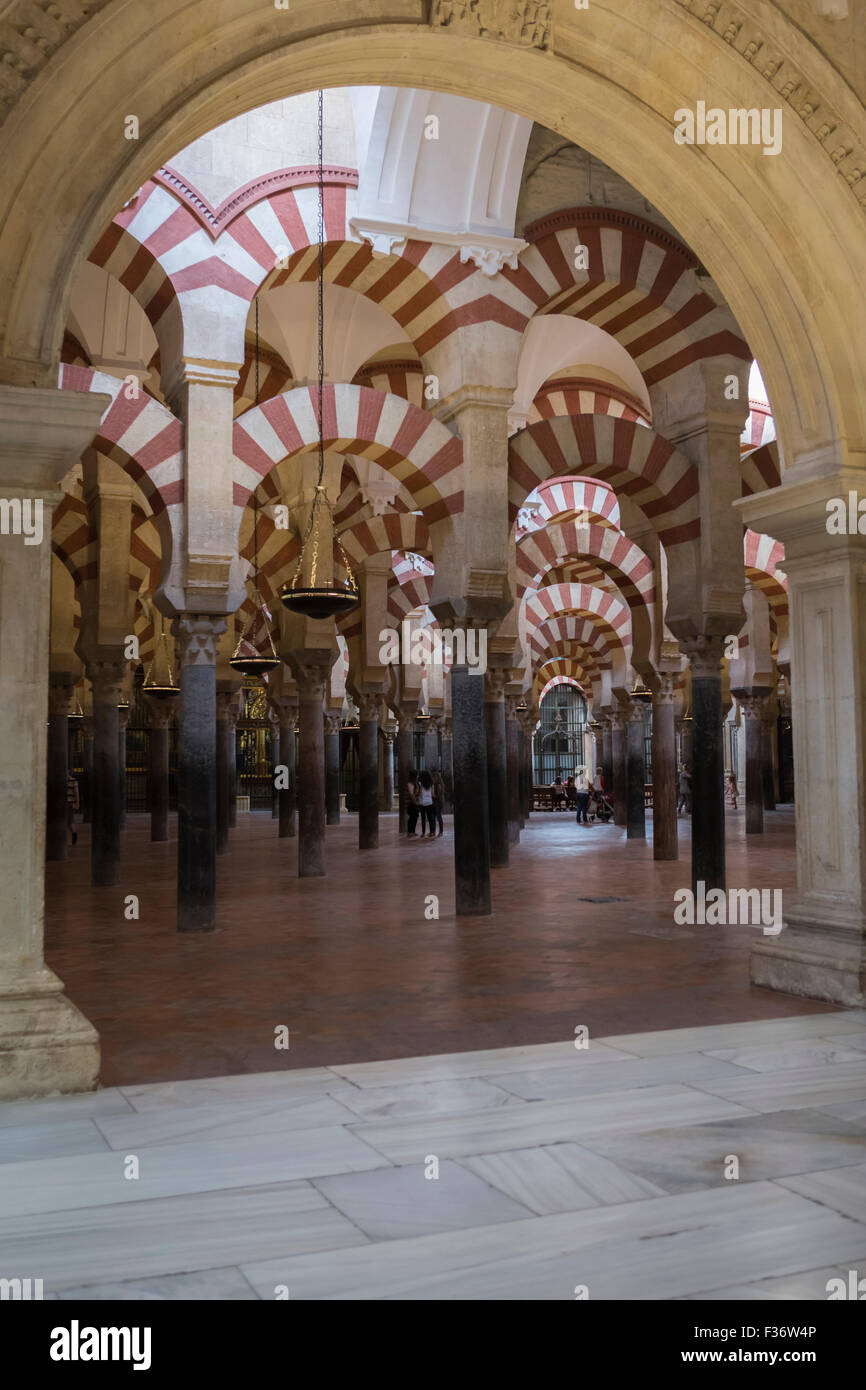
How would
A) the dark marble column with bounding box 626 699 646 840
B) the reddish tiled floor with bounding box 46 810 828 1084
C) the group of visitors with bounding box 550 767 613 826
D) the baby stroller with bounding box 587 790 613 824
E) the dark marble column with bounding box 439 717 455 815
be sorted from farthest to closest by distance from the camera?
the dark marble column with bounding box 439 717 455 815, the baby stroller with bounding box 587 790 613 824, the group of visitors with bounding box 550 767 613 826, the dark marble column with bounding box 626 699 646 840, the reddish tiled floor with bounding box 46 810 828 1084

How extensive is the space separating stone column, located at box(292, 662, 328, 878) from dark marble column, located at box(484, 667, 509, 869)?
1452 mm

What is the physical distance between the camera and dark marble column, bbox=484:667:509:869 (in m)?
9.69

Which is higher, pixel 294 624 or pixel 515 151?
pixel 515 151

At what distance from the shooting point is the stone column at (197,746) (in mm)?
6715

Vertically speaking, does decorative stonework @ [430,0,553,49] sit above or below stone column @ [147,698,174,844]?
above

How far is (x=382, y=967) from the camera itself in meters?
5.16

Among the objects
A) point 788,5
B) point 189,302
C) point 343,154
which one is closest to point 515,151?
point 343,154

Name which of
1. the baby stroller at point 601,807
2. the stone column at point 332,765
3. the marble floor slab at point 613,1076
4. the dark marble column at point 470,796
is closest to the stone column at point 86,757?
the stone column at point 332,765

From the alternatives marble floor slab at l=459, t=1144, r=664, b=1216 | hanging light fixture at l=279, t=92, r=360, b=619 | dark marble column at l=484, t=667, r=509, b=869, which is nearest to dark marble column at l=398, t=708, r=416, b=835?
dark marble column at l=484, t=667, r=509, b=869

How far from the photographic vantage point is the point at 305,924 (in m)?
6.60

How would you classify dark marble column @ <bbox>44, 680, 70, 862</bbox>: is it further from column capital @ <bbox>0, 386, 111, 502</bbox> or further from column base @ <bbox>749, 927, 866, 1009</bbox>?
column capital @ <bbox>0, 386, 111, 502</bbox>

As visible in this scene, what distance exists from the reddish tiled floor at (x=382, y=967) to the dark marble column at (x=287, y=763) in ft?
15.8
